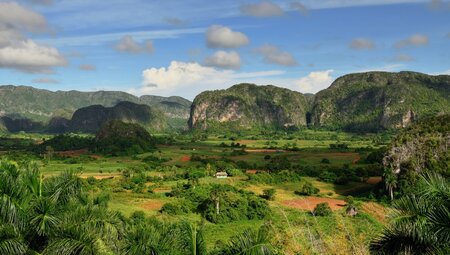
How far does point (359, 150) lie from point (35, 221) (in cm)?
10441

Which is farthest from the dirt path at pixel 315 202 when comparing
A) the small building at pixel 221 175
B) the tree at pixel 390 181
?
the small building at pixel 221 175

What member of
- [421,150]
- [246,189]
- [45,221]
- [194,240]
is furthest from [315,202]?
[194,240]

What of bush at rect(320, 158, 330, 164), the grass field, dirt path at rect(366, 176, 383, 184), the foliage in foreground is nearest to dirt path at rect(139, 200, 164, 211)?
the grass field

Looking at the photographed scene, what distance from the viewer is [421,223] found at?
9.12 metres

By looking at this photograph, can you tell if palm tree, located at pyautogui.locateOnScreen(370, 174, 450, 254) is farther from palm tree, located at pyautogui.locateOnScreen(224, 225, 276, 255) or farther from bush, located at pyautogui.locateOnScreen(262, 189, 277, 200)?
bush, located at pyautogui.locateOnScreen(262, 189, 277, 200)

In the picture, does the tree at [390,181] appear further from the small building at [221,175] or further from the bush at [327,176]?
the small building at [221,175]

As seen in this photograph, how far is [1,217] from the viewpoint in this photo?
10617 mm

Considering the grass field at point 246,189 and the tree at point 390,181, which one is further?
the tree at point 390,181

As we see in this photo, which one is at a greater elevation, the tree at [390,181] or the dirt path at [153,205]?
the tree at [390,181]

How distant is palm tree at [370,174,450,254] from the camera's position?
889 centimetres

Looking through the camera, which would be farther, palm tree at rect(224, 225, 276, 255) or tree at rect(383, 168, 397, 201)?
tree at rect(383, 168, 397, 201)

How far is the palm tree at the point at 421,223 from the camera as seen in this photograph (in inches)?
350

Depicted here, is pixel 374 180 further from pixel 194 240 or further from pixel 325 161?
pixel 194 240

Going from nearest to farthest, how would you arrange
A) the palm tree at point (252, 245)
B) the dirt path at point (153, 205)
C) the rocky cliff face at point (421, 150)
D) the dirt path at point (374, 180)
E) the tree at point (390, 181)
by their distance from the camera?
the palm tree at point (252, 245), the dirt path at point (153, 205), the rocky cliff face at point (421, 150), the tree at point (390, 181), the dirt path at point (374, 180)
